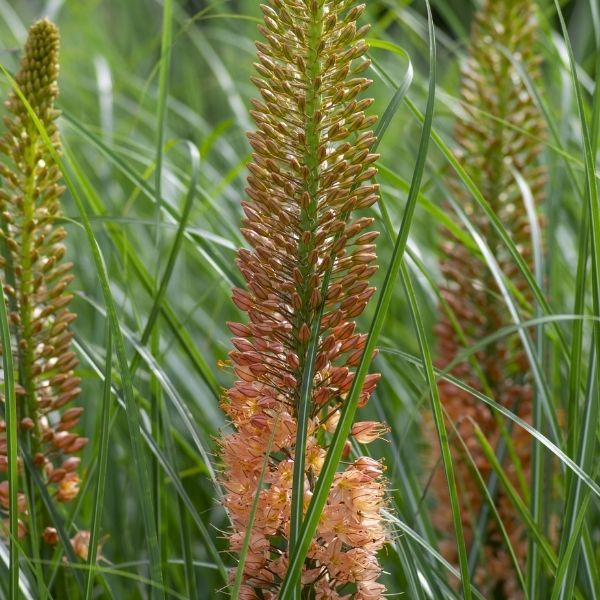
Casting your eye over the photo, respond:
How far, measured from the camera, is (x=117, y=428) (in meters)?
3.64

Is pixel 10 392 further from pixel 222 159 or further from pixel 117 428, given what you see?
pixel 222 159

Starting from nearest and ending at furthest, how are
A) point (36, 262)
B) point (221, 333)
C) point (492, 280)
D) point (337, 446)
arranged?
point (337, 446)
point (36, 262)
point (492, 280)
point (221, 333)

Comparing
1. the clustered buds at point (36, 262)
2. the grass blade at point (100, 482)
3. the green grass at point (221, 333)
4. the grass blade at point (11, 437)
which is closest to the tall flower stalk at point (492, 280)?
the green grass at point (221, 333)

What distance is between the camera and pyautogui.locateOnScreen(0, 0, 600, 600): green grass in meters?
1.98

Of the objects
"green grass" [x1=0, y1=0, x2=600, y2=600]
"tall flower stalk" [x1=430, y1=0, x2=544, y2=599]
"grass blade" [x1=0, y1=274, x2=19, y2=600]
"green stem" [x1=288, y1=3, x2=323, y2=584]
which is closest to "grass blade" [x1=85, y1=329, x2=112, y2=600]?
"green grass" [x1=0, y1=0, x2=600, y2=600]

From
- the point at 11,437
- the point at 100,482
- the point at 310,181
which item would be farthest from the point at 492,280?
the point at 11,437

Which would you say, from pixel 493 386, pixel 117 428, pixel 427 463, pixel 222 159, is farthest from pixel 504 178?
pixel 222 159

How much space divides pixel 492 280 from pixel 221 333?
1.42m

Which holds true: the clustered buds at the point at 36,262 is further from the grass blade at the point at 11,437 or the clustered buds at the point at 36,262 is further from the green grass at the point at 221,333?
the grass blade at the point at 11,437

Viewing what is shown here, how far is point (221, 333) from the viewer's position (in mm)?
4363

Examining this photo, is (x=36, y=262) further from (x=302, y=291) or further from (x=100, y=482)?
(x=302, y=291)

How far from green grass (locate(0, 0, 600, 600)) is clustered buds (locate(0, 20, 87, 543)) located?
0.26 ft

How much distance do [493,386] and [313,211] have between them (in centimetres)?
156

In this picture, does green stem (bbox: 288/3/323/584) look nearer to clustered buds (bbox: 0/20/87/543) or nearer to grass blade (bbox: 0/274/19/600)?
grass blade (bbox: 0/274/19/600)
